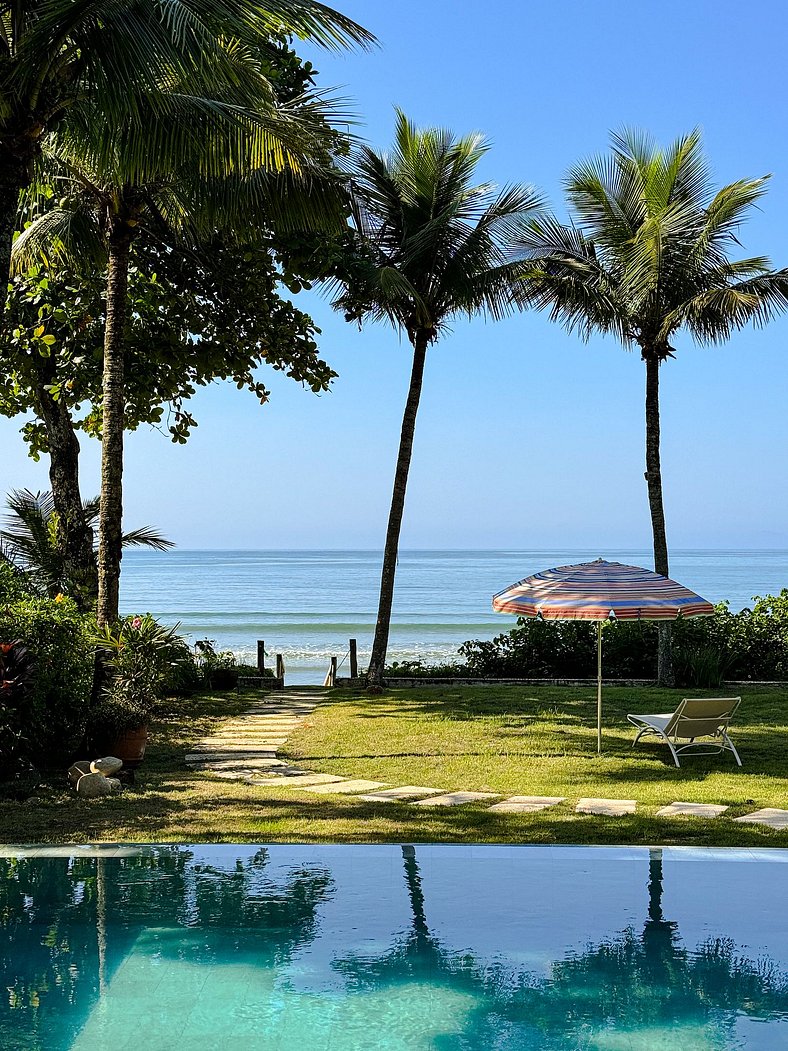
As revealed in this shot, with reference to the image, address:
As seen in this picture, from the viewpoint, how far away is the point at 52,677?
9344 millimetres

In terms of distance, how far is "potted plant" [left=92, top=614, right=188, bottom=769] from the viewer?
948 centimetres

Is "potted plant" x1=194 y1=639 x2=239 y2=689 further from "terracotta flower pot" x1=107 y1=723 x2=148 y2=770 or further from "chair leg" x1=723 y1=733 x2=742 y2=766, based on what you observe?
"chair leg" x1=723 y1=733 x2=742 y2=766

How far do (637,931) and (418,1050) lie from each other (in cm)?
167

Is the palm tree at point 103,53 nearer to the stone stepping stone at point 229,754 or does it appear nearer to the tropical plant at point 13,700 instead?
the tropical plant at point 13,700

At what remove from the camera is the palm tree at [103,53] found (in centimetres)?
674

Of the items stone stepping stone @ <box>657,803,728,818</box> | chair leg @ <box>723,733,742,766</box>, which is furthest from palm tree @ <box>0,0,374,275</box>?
chair leg @ <box>723,733,742,766</box>

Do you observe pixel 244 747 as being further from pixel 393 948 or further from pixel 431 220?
pixel 431 220

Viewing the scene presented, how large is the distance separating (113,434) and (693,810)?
23.0 feet

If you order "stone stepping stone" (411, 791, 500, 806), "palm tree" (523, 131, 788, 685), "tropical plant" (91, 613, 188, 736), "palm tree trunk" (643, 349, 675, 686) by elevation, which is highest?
"palm tree" (523, 131, 788, 685)

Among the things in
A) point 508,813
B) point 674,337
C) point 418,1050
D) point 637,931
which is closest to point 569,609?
point 508,813

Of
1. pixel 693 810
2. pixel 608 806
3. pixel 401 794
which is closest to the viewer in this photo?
pixel 693 810

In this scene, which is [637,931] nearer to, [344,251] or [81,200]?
[81,200]

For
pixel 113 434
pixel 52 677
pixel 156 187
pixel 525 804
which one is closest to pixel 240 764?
pixel 52 677

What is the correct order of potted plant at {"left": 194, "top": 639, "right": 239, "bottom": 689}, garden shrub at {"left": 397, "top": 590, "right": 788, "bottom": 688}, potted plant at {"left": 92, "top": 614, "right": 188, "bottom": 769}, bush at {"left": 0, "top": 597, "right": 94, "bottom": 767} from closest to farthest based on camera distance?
bush at {"left": 0, "top": 597, "right": 94, "bottom": 767} → potted plant at {"left": 92, "top": 614, "right": 188, "bottom": 769} → potted plant at {"left": 194, "top": 639, "right": 239, "bottom": 689} → garden shrub at {"left": 397, "top": 590, "right": 788, "bottom": 688}
